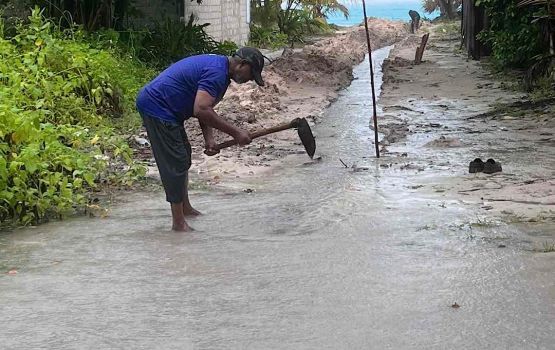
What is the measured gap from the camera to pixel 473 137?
10680 millimetres

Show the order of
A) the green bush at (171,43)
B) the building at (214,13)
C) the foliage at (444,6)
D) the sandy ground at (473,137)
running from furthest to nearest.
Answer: the foliage at (444,6) → the building at (214,13) → the green bush at (171,43) → the sandy ground at (473,137)

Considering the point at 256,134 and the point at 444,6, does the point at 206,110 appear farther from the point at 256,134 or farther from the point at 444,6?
the point at 444,6

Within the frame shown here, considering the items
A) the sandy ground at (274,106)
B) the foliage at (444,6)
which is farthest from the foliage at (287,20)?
the foliage at (444,6)

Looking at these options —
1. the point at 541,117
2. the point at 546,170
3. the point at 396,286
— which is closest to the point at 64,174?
the point at 396,286

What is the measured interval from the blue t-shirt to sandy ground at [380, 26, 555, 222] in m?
2.44

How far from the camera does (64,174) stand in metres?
7.28

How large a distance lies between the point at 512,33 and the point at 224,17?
9626mm

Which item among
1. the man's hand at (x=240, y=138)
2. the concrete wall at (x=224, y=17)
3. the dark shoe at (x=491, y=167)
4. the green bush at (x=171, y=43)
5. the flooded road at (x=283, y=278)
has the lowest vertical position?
the flooded road at (x=283, y=278)

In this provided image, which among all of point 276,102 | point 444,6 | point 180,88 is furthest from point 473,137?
point 444,6

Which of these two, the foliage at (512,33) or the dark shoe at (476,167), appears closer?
the dark shoe at (476,167)

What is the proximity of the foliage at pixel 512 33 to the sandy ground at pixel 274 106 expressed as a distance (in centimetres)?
329

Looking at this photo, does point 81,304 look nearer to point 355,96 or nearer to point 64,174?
point 64,174

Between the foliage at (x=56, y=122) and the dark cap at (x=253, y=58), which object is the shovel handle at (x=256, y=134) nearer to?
the dark cap at (x=253, y=58)

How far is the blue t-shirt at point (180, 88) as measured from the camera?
616 cm
